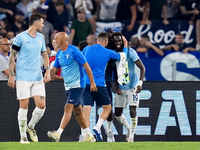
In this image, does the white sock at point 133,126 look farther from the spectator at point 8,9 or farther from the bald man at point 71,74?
the spectator at point 8,9

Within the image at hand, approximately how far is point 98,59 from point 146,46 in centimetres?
488

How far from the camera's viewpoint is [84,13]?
13.0 metres

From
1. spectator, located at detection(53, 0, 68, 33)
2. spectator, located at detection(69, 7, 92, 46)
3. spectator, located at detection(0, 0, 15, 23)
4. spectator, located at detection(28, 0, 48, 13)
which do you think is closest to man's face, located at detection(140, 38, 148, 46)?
spectator, located at detection(69, 7, 92, 46)

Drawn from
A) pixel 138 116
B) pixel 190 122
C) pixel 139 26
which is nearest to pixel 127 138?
pixel 138 116

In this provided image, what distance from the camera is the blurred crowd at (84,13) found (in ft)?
Answer: 42.4

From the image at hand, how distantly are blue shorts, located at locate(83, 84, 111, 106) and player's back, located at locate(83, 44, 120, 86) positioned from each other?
124 mm

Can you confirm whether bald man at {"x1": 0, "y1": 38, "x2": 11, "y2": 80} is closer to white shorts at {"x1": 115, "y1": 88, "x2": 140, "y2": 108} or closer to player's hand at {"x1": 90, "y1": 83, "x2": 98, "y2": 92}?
white shorts at {"x1": 115, "y1": 88, "x2": 140, "y2": 108}

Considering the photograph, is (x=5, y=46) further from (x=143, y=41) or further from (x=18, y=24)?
(x=143, y=41)

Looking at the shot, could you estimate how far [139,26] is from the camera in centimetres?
1313

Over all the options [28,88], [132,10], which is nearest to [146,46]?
[132,10]

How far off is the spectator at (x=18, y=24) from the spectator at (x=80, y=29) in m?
1.35

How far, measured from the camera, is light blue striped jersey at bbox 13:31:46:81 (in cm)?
716

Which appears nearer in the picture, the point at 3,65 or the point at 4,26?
the point at 3,65

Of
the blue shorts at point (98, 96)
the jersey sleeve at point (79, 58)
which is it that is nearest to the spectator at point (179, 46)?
the blue shorts at point (98, 96)
